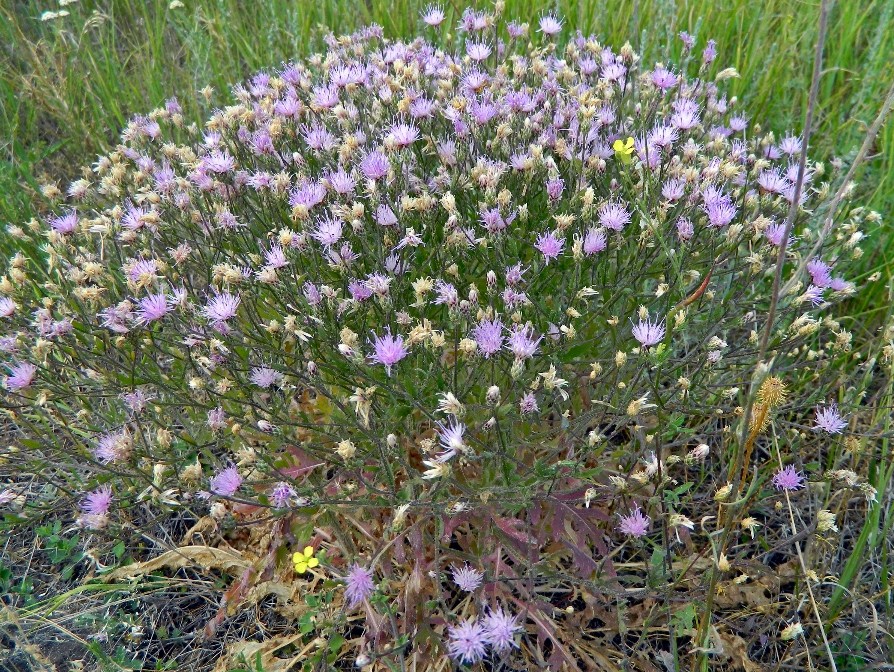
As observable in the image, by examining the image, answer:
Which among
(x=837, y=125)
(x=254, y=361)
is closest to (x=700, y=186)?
(x=254, y=361)

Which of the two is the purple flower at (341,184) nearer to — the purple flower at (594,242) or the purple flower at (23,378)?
the purple flower at (594,242)

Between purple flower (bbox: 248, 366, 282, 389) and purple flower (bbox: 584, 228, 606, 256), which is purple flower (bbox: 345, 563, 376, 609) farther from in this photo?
purple flower (bbox: 584, 228, 606, 256)

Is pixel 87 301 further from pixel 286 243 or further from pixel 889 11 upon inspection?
pixel 889 11

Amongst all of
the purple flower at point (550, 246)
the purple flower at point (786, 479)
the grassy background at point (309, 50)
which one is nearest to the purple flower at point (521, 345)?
the purple flower at point (550, 246)

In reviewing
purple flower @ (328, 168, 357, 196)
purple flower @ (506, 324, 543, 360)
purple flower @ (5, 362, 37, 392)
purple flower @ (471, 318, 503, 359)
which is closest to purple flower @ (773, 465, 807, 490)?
purple flower @ (506, 324, 543, 360)

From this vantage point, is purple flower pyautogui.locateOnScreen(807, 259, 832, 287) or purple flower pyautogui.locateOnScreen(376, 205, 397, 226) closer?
purple flower pyautogui.locateOnScreen(376, 205, 397, 226)

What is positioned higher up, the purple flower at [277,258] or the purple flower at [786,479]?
the purple flower at [277,258]
